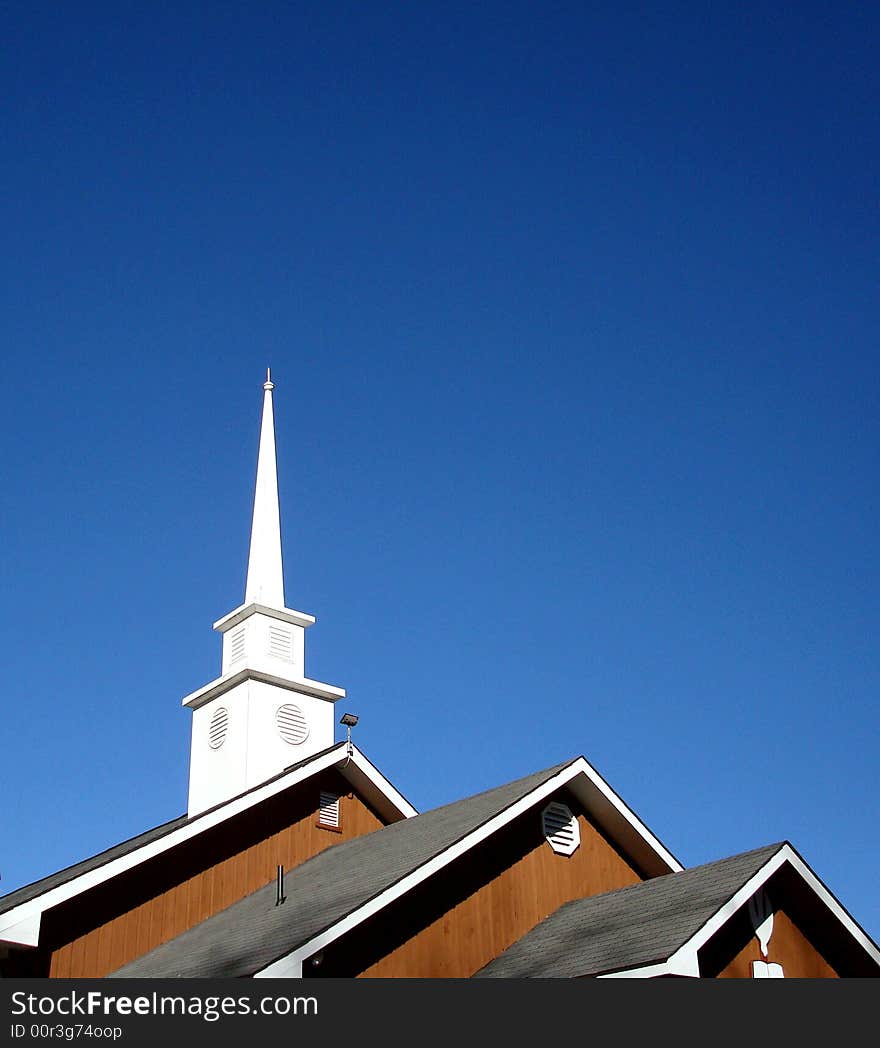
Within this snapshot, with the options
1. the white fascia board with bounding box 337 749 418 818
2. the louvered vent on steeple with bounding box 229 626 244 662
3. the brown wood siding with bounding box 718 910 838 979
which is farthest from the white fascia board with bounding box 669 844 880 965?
the louvered vent on steeple with bounding box 229 626 244 662

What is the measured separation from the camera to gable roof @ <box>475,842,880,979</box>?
14.6m

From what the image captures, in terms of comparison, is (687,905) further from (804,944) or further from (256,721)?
(256,721)

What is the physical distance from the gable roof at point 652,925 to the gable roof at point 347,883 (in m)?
1.71

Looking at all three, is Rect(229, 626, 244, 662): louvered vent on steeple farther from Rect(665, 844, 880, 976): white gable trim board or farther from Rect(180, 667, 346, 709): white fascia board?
Rect(665, 844, 880, 976): white gable trim board

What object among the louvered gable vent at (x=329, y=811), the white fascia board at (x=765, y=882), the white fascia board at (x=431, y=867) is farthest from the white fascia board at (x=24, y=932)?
the white fascia board at (x=765, y=882)

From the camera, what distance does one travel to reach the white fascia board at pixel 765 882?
15.0 metres

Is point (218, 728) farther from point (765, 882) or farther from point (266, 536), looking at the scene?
point (765, 882)

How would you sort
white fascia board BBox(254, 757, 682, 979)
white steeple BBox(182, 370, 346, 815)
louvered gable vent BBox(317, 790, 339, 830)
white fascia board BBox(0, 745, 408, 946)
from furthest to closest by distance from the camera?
white steeple BBox(182, 370, 346, 815)
louvered gable vent BBox(317, 790, 339, 830)
white fascia board BBox(0, 745, 408, 946)
white fascia board BBox(254, 757, 682, 979)

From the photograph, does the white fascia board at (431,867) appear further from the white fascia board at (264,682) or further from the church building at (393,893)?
the white fascia board at (264,682)

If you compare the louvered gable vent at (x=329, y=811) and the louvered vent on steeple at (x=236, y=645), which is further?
the louvered vent on steeple at (x=236, y=645)

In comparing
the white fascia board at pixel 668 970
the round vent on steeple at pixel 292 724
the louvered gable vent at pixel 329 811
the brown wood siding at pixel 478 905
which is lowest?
the white fascia board at pixel 668 970

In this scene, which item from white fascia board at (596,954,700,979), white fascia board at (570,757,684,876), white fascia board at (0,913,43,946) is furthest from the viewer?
white fascia board at (570,757,684,876)

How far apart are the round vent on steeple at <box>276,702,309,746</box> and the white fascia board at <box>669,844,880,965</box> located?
1162 centimetres
